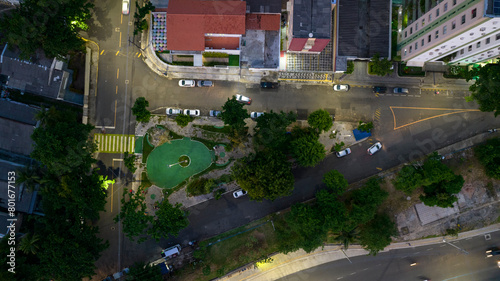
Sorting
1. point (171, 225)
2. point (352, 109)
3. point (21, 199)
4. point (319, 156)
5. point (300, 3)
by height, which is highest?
point (300, 3)

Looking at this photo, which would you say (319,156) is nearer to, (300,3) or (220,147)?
(220,147)

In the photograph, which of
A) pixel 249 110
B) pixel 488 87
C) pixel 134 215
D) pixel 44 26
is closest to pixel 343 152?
pixel 249 110

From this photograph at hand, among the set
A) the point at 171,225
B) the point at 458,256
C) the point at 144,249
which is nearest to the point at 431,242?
the point at 458,256

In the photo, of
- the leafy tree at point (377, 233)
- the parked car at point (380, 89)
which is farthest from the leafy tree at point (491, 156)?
the leafy tree at point (377, 233)

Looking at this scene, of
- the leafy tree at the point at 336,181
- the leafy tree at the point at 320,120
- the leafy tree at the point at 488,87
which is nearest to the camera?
the leafy tree at the point at 488,87

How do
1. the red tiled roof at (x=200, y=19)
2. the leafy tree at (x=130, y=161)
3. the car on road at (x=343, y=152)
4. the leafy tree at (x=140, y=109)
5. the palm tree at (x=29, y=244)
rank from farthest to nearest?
1. the car on road at (x=343, y=152)
2. the leafy tree at (x=130, y=161)
3. the leafy tree at (x=140, y=109)
4. the red tiled roof at (x=200, y=19)
5. the palm tree at (x=29, y=244)

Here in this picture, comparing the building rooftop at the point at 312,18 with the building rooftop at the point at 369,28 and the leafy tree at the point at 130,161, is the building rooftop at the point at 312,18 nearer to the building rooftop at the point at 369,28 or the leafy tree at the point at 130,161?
the building rooftop at the point at 369,28
